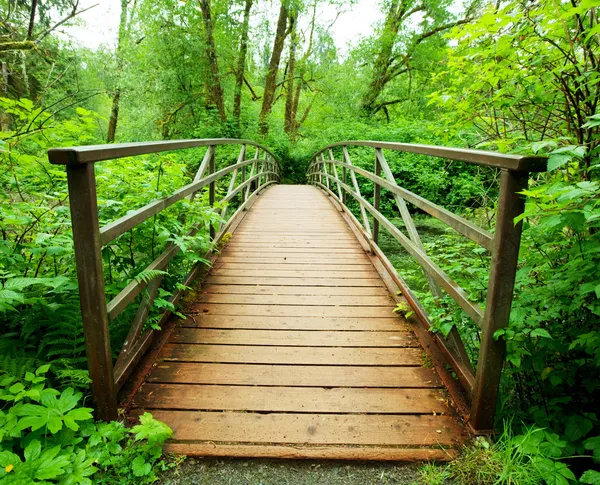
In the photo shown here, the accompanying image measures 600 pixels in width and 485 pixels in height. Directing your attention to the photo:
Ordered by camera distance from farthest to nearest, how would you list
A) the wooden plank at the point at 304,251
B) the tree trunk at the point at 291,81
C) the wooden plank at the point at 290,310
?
the tree trunk at the point at 291,81
the wooden plank at the point at 304,251
the wooden plank at the point at 290,310

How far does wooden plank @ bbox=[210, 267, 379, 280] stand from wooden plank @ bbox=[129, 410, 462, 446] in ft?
5.61

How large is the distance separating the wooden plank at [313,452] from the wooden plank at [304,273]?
188 centimetres

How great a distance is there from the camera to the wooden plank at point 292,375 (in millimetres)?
2004

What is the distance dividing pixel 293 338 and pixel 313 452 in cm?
89

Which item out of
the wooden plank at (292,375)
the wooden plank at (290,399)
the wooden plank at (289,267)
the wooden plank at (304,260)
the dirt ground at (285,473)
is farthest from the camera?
the wooden plank at (304,260)

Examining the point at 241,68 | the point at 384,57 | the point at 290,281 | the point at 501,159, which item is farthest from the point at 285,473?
the point at 384,57

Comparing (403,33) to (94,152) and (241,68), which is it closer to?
(241,68)

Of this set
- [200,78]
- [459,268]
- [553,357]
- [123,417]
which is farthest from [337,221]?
[200,78]

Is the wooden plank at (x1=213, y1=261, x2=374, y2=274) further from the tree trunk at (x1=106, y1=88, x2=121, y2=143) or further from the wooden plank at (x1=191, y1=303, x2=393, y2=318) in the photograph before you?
the tree trunk at (x1=106, y1=88, x2=121, y2=143)

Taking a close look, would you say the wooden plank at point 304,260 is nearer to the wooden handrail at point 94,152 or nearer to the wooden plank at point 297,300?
the wooden plank at point 297,300

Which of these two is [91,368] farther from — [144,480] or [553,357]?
→ [553,357]

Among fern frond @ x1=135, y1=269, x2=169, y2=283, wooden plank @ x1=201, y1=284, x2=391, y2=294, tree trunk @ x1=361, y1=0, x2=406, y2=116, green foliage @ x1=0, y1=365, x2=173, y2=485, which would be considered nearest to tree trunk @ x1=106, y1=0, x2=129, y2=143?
tree trunk @ x1=361, y1=0, x2=406, y2=116

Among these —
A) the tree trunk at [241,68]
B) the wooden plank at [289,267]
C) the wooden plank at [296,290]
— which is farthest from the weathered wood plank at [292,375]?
the tree trunk at [241,68]

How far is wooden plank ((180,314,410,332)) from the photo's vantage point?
2.55 meters
